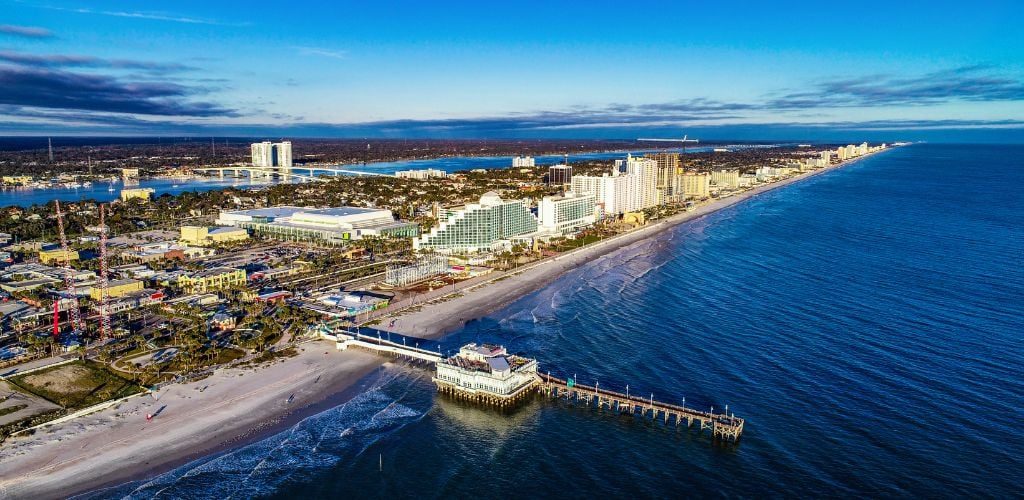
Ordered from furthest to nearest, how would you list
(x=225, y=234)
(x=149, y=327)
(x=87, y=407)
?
(x=225, y=234) → (x=149, y=327) → (x=87, y=407)

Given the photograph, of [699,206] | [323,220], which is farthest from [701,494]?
[699,206]

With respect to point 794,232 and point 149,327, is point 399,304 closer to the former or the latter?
point 149,327

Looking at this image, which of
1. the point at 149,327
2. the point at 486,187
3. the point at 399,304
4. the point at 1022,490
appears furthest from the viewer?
the point at 486,187

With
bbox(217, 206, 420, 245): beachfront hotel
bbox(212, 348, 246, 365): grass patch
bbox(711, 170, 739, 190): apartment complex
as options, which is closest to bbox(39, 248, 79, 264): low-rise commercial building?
bbox(217, 206, 420, 245): beachfront hotel

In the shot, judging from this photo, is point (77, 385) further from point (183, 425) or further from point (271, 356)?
point (271, 356)

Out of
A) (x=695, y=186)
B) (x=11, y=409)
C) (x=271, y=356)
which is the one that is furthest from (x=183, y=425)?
(x=695, y=186)

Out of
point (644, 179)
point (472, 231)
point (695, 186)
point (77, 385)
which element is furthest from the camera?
point (695, 186)
